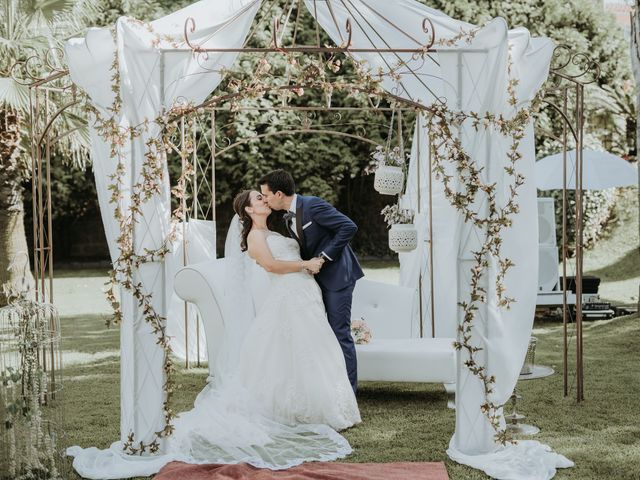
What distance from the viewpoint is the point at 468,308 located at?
4457mm

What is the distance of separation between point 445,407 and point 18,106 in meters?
5.84

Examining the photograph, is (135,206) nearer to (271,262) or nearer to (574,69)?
(271,262)

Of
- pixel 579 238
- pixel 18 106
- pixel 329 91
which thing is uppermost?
pixel 18 106

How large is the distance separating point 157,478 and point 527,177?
2615 mm

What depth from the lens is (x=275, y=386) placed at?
513 cm

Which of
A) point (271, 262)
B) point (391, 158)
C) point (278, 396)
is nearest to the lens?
point (278, 396)

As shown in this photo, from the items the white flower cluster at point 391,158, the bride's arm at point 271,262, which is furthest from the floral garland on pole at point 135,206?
the white flower cluster at point 391,158

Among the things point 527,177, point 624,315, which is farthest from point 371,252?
point 527,177

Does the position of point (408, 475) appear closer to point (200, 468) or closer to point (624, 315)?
point (200, 468)

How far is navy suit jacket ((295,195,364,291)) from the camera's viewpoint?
17.9 feet

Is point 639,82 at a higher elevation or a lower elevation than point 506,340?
higher

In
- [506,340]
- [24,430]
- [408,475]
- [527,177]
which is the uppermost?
[527,177]

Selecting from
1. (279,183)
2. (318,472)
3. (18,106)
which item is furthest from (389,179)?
(18,106)

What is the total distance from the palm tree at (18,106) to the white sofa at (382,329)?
3601 millimetres
